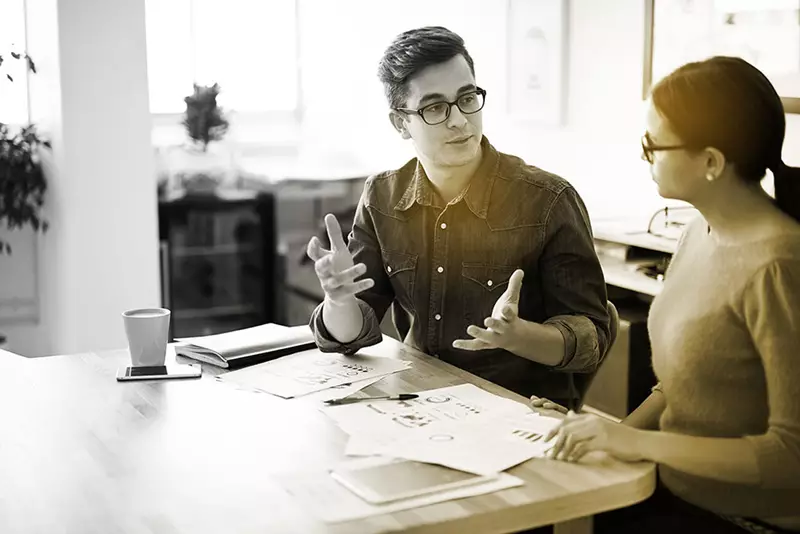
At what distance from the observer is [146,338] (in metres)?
1.98

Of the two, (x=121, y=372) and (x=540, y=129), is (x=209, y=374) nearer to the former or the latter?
(x=121, y=372)

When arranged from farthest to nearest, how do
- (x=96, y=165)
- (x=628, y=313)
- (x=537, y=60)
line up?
(x=537, y=60)
(x=96, y=165)
(x=628, y=313)

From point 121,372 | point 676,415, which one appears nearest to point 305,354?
point 121,372

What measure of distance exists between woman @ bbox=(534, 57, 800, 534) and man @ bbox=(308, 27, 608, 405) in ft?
1.58

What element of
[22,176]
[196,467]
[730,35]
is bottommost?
[196,467]

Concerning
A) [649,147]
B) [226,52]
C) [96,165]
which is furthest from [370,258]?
[226,52]

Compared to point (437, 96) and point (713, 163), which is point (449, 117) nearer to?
point (437, 96)

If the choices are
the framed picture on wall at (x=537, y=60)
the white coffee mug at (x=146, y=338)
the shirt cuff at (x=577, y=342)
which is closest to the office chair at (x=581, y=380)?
the shirt cuff at (x=577, y=342)

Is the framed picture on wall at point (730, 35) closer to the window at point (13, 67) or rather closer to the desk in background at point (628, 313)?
the desk in background at point (628, 313)

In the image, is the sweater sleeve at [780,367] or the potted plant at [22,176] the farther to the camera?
the potted plant at [22,176]

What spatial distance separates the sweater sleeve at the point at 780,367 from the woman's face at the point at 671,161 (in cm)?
17

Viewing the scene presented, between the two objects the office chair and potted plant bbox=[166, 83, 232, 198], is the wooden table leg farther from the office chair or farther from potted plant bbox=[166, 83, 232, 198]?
potted plant bbox=[166, 83, 232, 198]

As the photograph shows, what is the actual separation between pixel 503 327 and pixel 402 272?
0.49m

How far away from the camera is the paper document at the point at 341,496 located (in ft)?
4.28
